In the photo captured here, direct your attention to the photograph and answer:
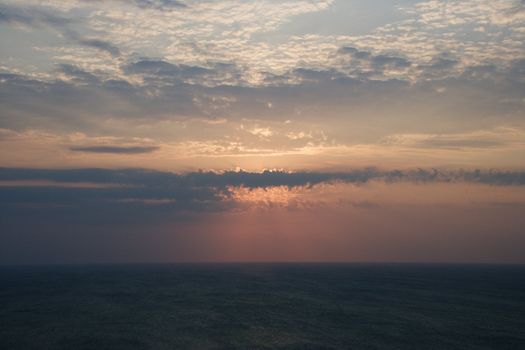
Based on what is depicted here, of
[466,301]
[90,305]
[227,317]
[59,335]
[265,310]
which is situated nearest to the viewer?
[59,335]

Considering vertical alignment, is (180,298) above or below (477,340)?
below

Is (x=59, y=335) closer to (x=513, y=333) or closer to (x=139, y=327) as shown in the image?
(x=139, y=327)

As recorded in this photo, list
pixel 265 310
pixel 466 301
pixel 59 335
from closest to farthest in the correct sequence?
pixel 59 335, pixel 265 310, pixel 466 301

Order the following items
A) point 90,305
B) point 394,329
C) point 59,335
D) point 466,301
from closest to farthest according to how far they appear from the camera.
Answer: point 59,335
point 394,329
point 90,305
point 466,301

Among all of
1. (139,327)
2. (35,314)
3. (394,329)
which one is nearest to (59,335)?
(139,327)

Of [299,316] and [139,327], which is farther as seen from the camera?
[299,316]

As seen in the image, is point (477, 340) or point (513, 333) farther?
point (513, 333)

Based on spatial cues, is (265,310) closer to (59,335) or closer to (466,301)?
(59,335)

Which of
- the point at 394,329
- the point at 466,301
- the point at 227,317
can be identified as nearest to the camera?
the point at 394,329

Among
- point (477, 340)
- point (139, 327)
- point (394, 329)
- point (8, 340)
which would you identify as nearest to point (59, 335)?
point (8, 340)
